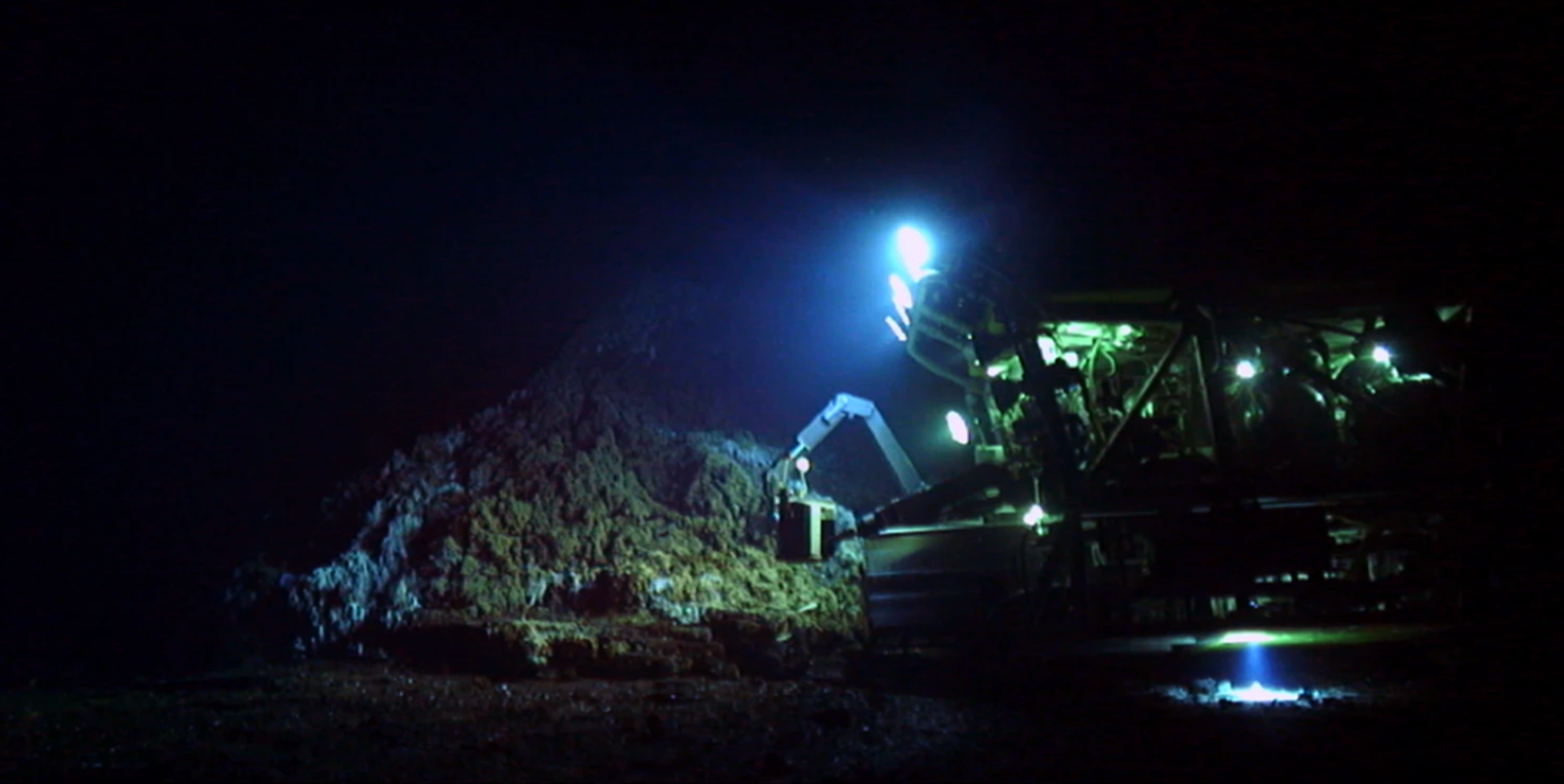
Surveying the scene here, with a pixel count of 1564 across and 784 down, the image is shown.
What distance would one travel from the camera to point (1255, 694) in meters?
8.20

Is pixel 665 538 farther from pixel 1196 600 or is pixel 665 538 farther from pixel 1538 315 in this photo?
Answer: pixel 1538 315

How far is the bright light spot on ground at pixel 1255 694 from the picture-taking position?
7.77 meters

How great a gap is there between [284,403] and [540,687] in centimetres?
1065

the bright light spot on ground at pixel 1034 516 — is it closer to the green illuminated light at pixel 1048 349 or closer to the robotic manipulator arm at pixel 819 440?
the green illuminated light at pixel 1048 349

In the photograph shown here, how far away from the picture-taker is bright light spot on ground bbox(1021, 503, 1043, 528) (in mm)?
10125

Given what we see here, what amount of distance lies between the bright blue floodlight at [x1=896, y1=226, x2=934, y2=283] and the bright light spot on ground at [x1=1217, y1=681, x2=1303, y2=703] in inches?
211

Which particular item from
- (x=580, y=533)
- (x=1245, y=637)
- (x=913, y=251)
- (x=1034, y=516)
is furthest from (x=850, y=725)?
(x=580, y=533)

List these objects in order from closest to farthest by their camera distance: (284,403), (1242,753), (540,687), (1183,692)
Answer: (1242,753) < (1183,692) < (540,687) < (284,403)

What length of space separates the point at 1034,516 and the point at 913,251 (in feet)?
11.2

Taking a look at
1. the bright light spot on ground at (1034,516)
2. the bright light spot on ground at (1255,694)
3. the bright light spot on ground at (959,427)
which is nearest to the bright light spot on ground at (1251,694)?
the bright light spot on ground at (1255,694)

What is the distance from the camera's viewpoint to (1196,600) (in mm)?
9109

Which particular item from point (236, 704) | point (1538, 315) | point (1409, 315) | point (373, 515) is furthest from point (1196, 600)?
point (373, 515)

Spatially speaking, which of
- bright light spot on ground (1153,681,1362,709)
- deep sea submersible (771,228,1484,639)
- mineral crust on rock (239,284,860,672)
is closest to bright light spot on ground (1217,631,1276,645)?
deep sea submersible (771,228,1484,639)

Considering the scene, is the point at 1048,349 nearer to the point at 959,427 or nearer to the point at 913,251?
the point at 913,251
